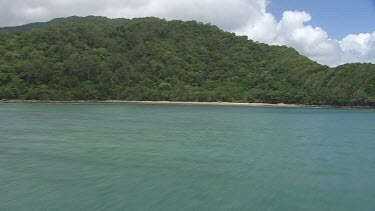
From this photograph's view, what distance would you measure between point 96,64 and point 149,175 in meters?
110

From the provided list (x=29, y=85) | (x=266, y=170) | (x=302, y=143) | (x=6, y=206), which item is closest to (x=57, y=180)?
(x=6, y=206)

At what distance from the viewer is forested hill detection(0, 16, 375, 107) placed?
11256 cm

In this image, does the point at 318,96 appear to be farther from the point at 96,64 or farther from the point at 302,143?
the point at 302,143

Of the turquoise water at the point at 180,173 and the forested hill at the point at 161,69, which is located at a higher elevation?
the forested hill at the point at 161,69

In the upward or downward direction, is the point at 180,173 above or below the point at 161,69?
below

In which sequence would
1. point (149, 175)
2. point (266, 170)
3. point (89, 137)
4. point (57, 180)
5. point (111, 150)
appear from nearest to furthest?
point (57, 180)
point (149, 175)
point (266, 170)
point (111, 150)
point (89, 137)

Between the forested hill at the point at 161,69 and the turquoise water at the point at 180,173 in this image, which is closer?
the turquoise water at the point at 180,173

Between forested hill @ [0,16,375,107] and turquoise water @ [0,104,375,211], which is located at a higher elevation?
forested hill @ [0,16,375,107]

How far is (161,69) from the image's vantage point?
133m

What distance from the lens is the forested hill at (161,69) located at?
369 ft

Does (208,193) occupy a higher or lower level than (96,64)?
lower

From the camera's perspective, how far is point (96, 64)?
125 metres

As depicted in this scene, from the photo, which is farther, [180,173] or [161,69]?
[161,69]

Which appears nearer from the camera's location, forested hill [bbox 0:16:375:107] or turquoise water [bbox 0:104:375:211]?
turquoise water [bbox 0:104:375:211]
